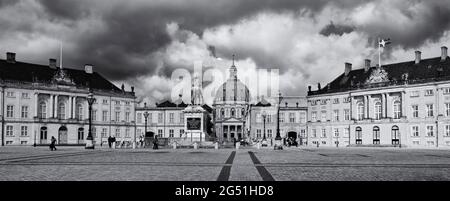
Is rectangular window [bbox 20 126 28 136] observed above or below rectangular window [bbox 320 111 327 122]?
below

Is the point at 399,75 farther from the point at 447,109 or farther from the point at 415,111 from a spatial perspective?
Result: the point at 447,109

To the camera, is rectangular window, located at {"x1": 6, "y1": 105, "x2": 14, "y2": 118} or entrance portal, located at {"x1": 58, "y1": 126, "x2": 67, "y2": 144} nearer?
rectangular window, located at {"x1": 6, "y1": 105, "x2": 14, "y2": 118}

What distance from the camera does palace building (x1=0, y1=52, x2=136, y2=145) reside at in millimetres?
72750

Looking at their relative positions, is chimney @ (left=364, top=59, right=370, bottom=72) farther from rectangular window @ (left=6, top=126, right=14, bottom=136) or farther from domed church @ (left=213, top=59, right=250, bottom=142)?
rectangular window @ (left=6, top=126, right=14, bottom=136)

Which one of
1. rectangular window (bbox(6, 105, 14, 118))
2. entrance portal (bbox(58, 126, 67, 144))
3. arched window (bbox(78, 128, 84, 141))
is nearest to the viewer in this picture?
rectangular window (bbox(6, 105, 14, 118))

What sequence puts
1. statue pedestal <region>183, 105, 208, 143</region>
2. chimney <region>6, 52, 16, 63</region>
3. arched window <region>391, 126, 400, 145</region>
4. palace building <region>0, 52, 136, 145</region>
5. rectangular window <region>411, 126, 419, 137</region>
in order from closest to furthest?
statue pedestal <region>183, 105, 208, 143</region> → rectangular window <region>411, 126, 419, 137</region> → palace building <region>0, 52, 136, 145</region> → arched window <region>391, 126, 400, 145</region> → chimney <region>6, 52, 16, 63</region>

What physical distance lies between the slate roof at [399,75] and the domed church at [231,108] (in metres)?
32.2

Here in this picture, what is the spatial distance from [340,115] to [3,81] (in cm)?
5111

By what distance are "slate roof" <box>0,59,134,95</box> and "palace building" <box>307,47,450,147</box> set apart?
36.0 m

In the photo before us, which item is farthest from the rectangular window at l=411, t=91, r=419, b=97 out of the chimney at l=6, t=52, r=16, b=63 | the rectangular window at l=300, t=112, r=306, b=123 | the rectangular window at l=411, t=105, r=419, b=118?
the chimney at l=6, t=52, r=16, b=63

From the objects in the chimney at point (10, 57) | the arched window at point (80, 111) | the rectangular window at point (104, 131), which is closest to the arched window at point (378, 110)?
the rectangular window at point (104, 131)

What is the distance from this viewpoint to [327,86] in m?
86.5

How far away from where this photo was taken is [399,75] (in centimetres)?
7606
